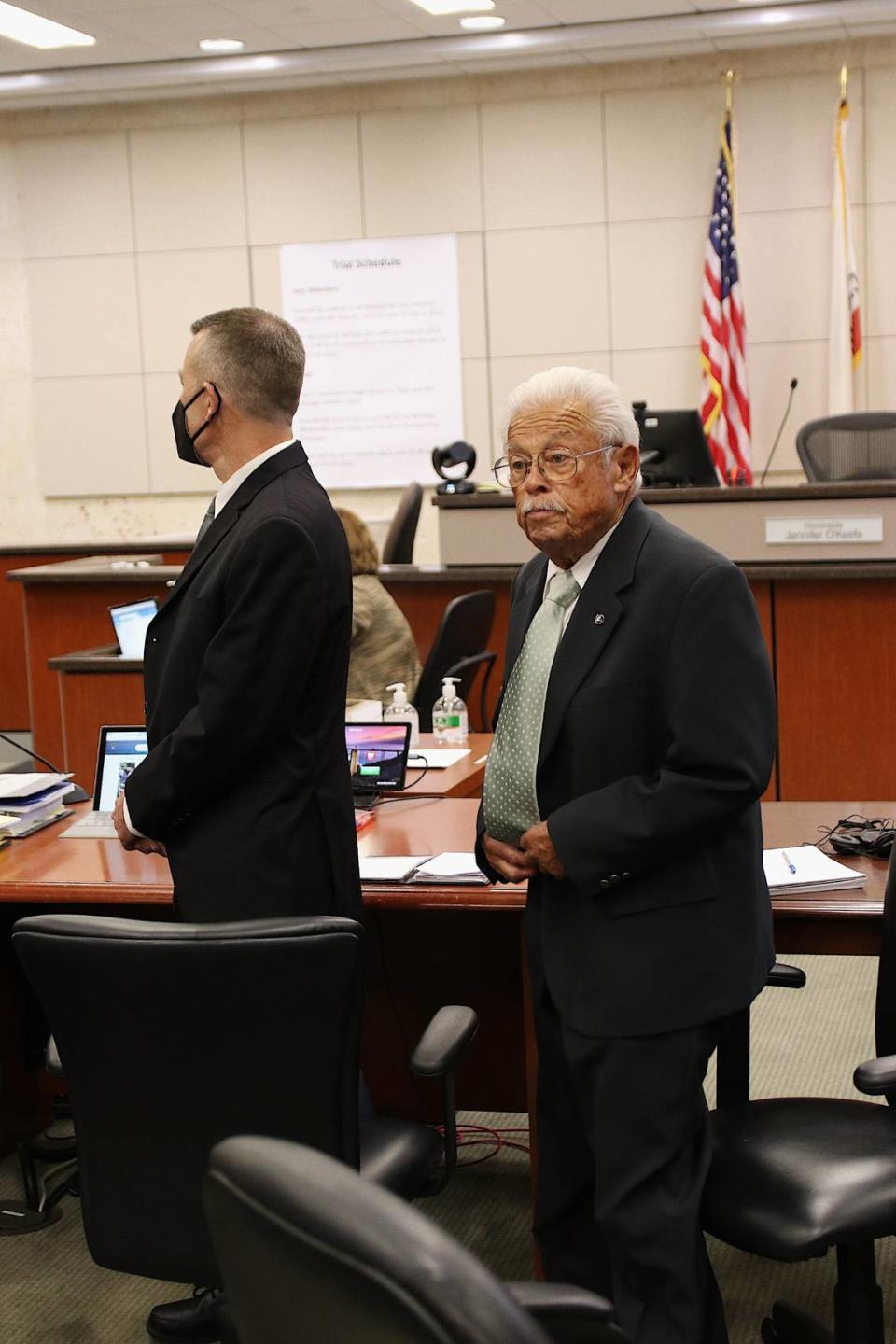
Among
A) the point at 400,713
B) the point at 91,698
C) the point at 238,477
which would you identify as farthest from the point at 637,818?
the point at 91,698

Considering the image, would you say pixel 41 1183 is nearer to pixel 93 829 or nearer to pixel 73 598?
pixel 93 829

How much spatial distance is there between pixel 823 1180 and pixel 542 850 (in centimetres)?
58

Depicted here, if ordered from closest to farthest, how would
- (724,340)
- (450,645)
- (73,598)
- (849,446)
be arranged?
1. (450,645)
2. (849,446)
3. (73,598)
4. (724,340)

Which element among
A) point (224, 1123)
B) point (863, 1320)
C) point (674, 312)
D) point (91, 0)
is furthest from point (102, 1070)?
point (674, 312)

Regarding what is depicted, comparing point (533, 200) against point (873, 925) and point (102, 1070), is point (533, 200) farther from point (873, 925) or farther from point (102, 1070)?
point (102, 1070)

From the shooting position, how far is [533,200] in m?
8.74

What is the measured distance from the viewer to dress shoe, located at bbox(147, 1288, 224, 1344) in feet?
8.16

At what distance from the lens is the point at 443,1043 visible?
2.00m

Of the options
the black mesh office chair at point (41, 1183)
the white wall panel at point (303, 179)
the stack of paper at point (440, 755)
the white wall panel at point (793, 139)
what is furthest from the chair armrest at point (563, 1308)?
the white wall panel at point (303, 179)

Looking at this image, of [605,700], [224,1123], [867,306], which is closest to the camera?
[224,1123]

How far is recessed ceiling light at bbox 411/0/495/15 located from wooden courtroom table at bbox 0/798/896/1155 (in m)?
5.23

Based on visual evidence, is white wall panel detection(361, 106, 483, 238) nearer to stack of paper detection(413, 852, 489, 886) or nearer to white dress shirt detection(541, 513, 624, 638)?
stack of paper detection(413, 852, 489, 886)

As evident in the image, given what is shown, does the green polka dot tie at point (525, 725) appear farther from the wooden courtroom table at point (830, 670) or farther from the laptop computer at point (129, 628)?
the laptop computer at point (129, 628)

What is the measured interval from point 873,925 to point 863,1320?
1.90ft
